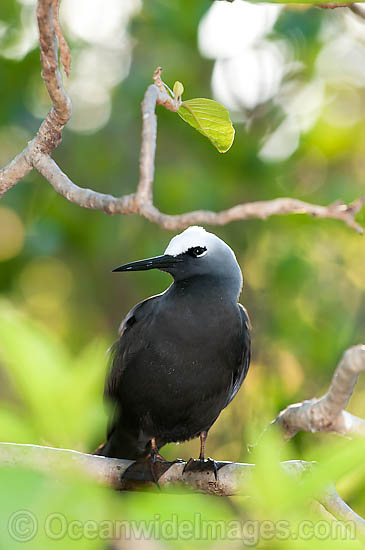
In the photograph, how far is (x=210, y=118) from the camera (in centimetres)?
226

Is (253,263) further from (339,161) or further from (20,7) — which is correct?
(20,7)

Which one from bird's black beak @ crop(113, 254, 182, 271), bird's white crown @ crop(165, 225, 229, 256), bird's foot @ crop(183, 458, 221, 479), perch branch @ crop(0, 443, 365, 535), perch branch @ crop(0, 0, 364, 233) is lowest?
bird's foot @ crop(183, 458, 221, 479)

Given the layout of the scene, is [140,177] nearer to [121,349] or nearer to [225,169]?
[121,349]

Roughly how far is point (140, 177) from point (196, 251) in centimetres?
138

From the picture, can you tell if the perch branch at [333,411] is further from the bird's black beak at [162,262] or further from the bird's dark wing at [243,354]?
the bird's black beak at [162,262]

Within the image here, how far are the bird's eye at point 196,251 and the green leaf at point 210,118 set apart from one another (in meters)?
1.24

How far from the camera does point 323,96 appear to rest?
6.01 meters

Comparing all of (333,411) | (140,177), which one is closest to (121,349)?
(333,411)

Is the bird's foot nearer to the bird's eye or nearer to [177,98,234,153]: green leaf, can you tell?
the bird's eye

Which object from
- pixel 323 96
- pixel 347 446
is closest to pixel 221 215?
pixel 347 446

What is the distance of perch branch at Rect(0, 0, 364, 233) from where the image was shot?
2.01 m

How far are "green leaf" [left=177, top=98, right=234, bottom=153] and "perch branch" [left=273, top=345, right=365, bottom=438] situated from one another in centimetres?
78

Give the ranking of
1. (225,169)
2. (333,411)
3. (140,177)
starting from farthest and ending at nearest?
1. (225,169)
2. (333,411)
3. (140,177)

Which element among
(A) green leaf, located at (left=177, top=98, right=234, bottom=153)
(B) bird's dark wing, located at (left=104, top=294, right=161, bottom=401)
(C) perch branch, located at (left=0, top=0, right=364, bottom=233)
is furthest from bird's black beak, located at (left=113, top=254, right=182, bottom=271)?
(A) green leaf, located at (left=177, top=98, right=234, bottom=153)
